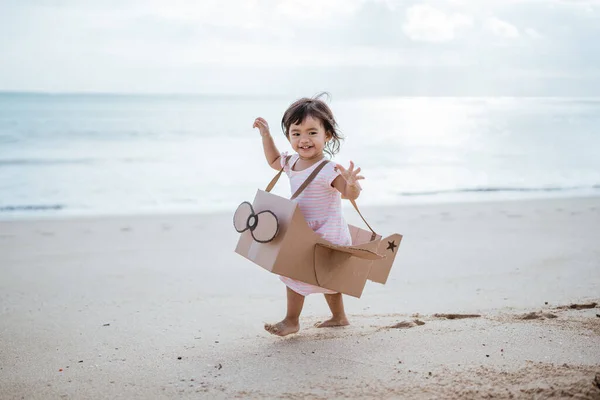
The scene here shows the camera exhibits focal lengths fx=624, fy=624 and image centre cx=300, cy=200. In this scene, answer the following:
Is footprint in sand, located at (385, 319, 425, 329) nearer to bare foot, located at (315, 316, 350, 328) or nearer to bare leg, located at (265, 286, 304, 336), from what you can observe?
bare foot, located at (315, 316, 350, 328)

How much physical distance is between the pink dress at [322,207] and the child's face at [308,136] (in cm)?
9

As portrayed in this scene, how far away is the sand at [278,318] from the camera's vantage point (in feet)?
9.09

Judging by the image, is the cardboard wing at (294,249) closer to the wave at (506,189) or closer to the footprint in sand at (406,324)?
the footprint in sand at (406,324)

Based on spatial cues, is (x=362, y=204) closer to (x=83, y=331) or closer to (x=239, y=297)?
(x=239, y=297)

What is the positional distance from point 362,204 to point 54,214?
15.6 feet

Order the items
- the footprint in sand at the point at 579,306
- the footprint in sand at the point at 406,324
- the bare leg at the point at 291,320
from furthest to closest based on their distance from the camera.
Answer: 1. the footprint in sand at the point at 579,306
2. the footprint in sand at the point at 406,324
3. the bare leg at the point at 291,320

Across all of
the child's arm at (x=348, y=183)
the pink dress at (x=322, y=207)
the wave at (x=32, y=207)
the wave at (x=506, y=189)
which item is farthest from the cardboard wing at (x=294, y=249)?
the wave at (x=506, y=189)

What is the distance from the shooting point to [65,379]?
3.00 meters

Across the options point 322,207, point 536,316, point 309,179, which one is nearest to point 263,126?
point 309,179

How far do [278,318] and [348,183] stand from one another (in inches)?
58.9

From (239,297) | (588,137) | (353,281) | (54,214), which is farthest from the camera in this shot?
(588,137)

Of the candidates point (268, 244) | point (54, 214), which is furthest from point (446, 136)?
point (268, 244)

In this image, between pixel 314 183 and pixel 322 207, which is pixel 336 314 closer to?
pixel 322 207

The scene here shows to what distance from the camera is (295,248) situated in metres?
3.06
